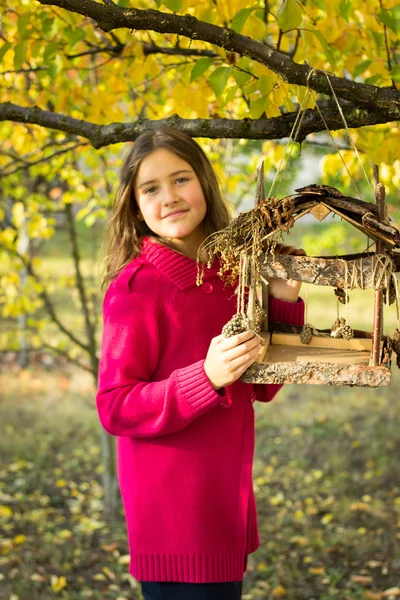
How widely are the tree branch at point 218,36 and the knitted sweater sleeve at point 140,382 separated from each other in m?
0.67

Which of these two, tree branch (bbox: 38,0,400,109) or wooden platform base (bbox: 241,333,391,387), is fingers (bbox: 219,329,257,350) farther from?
tree branch (bbox: 38,0,400,109)

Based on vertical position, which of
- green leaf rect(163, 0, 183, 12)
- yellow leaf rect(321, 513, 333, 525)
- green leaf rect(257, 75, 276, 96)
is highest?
green leaf rect(163, 0, 183, 12)

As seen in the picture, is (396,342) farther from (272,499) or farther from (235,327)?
(272,499)

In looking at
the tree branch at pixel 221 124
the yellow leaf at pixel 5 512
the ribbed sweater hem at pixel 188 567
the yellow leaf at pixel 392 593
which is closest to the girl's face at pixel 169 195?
the tree branch at pixel 221 124

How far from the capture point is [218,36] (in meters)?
1.68

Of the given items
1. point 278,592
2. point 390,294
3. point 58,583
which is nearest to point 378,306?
point 390,294

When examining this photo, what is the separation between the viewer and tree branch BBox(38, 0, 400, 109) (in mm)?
1624

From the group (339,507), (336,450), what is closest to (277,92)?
(339,507)

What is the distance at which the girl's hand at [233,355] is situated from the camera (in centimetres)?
161

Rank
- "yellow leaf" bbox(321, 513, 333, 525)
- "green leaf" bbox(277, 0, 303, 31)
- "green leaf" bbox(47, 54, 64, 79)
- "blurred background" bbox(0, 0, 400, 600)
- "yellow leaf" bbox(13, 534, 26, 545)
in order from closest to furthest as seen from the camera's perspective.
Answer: "green leaf" bbox(277, 0, 303, 31) < "blurred background" bbox(0, 0, 400, 600) < "green leaf" bbox(47, 54, 64, 79) < "yellow leaf" bbox(13, 534, 26, 545) < "yellow leaf" bbox(321, 513, 333, 525)

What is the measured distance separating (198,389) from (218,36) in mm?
861

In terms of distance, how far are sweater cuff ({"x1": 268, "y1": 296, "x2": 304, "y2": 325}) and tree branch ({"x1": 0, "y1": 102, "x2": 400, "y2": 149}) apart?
19.4 inches

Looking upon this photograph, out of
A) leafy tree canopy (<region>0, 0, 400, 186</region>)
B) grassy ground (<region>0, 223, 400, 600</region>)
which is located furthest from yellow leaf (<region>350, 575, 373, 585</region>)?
leafy tree canopy (<region>0, 0, 400, 186</region>)

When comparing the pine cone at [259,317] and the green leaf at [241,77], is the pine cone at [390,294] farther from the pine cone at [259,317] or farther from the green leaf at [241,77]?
the green leaf at [241,77]
